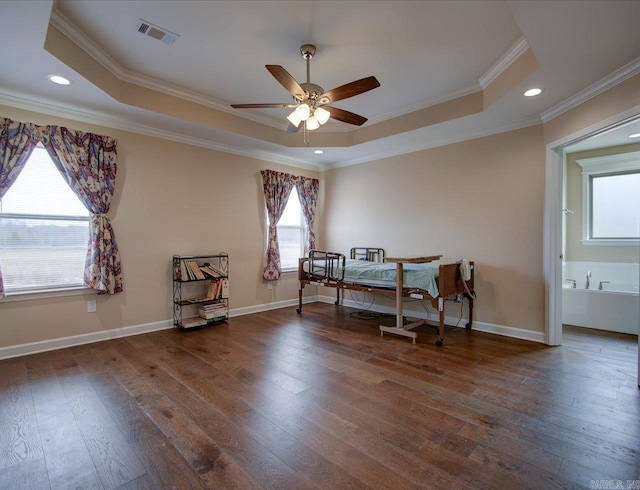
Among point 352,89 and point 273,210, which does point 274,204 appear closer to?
point 273,210

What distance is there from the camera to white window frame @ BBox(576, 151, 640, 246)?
4398 millimetres

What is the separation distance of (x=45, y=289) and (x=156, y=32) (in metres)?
2.74

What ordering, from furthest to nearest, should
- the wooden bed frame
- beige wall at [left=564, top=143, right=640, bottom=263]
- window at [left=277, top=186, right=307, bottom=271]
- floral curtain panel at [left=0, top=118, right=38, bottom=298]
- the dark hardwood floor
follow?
1. window at [left=277, top=186, right=307, bottom=271]
2. beige wall at [left=564, top=143, right=640, bottom=263]
3. the wooden bed frame
4. floral curtain panel at [left=0, top=118, right=38, bottom=298]
5. the dark hardwood floor

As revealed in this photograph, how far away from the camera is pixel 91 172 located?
3.42 metres

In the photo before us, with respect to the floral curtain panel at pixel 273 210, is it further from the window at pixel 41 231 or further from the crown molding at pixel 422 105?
the window at pixel 41 231

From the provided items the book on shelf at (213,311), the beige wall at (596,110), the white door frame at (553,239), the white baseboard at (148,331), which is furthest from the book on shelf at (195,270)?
the beige wall at (596,110)

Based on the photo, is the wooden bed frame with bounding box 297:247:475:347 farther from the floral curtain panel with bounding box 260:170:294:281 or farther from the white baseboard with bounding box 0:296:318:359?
the white baseboard with bounding box 0:296:318:359

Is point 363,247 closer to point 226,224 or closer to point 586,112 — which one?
point 226,224

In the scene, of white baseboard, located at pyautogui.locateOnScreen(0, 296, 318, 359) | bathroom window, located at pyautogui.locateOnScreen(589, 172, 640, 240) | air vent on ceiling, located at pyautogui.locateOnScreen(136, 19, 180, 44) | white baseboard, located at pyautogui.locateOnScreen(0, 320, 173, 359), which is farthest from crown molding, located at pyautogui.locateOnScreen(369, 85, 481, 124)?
white baseboard, located at pyautogui.locateOnScreen(0, 320, 173, 359)

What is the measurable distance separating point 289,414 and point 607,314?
427cm

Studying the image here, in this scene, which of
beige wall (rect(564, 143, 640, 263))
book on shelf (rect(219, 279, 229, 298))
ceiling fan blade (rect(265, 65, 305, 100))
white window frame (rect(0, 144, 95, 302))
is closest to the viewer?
ceiling fan blade (rect(265, 65, 305, 100))

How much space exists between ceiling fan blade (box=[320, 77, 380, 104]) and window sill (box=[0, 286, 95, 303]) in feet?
10.6

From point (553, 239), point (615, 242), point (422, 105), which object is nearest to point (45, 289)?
point (422, 105)

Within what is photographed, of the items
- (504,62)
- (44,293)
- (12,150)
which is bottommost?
(44,293)
